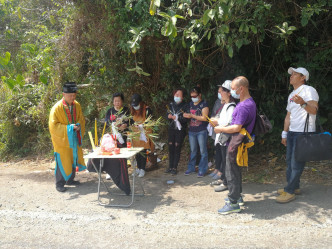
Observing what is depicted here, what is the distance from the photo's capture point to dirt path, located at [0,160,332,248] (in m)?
3.71

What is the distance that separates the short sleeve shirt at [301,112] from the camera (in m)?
4.30

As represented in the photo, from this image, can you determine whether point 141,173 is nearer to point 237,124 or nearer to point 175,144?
point 175,144

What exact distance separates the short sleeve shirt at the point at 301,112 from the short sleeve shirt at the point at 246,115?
2.29 ft

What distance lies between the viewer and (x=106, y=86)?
8070 millimetres

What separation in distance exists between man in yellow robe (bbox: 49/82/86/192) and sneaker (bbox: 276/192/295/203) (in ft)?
11.7

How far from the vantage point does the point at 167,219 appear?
14.2ft

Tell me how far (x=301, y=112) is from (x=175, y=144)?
2.67m

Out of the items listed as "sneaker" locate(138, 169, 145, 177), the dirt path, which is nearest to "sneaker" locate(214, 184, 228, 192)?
the dirt path

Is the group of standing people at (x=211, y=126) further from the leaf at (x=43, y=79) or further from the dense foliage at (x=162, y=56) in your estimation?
the leaf at (x=43, y=79)

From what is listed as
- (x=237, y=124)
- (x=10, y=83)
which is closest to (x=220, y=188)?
(x=237, y=124)

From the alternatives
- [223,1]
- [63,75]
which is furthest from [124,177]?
[63,75]

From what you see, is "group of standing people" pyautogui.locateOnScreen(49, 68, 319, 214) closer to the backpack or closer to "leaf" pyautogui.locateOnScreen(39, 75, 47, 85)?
the backpack

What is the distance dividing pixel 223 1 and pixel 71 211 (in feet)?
11.9

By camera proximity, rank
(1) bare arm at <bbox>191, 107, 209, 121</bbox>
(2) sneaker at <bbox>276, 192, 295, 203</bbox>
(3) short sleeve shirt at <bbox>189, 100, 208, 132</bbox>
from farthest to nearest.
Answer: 1. (3) short sleeve shirt at <bbox>189, 100, 208, 132</bbox>
2. (1) bare arm at <bbox>191, 107, 209, 121</bbox>
3. (2) sneaker at <bbox>276, 192, 295, 203</bbox>
